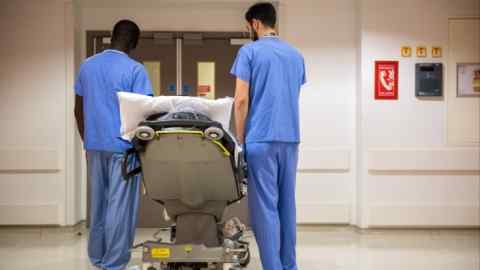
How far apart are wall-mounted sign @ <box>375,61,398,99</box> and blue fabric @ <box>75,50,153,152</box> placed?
245 cm

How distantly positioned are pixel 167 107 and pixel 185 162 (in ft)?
1.09

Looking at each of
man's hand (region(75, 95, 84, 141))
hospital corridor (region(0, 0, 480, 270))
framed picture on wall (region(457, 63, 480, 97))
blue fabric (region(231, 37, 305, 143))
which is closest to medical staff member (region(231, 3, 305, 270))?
blue fabric (region(231, 37, 305, 143))

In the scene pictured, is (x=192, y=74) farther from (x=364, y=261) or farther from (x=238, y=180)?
(x=238, y=180)

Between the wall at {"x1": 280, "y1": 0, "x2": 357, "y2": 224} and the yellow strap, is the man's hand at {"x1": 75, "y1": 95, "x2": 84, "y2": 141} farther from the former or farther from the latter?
the wall at {"x1": 280, "y1": 0, "x2": 357, "y2": 224}

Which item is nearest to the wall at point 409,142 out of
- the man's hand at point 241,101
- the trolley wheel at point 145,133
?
the man's hand at point 241,101

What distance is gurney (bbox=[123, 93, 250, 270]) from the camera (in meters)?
2.67

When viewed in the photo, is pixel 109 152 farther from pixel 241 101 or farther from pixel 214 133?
pixel 214 133

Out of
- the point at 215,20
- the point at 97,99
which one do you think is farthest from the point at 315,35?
the point at 97,99

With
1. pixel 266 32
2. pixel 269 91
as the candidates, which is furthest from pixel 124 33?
pixel 269 91

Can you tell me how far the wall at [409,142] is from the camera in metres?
5.28

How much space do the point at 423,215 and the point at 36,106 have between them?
12.0ft

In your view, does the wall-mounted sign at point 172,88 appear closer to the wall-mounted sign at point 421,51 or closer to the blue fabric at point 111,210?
the blue fabric at point 111,210

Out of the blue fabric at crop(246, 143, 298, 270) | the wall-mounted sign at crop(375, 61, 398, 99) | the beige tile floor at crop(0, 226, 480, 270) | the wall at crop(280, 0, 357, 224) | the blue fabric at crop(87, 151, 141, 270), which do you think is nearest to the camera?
the blue fabric at crop(246, 143, 298, 270)

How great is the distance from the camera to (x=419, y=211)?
5305 millimetres
